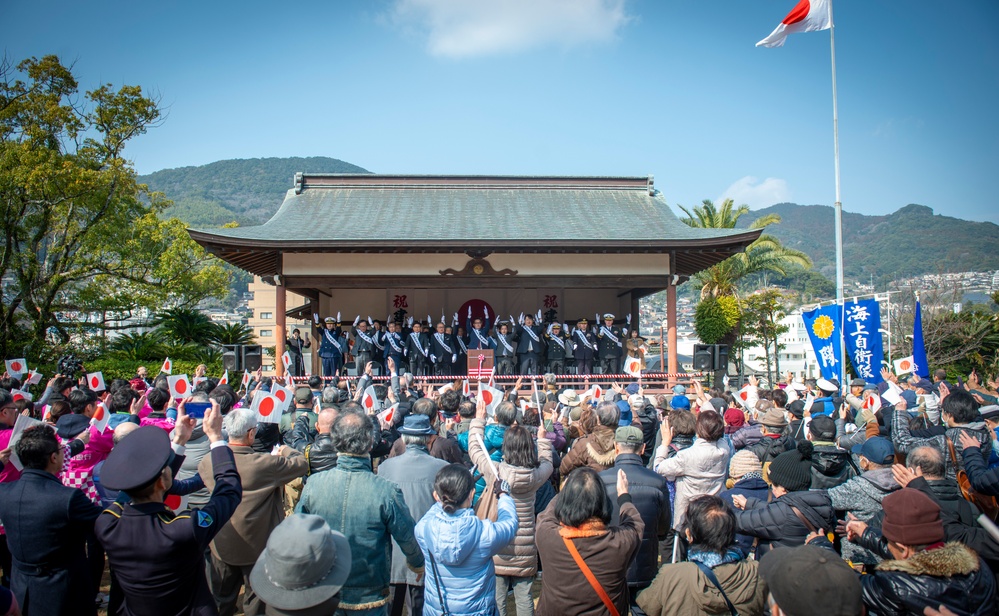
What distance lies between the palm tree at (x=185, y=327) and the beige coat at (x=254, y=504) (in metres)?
13.9

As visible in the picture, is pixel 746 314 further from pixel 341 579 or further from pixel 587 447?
pixel 341 579

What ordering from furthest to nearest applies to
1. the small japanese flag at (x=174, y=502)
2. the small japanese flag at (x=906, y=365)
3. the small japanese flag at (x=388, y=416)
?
the small japanese flag at (x=906, y=365), the small japanese flag at (x=388, y=416), the small japanese flag at (x=174, y=502)

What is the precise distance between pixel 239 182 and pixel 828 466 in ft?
477

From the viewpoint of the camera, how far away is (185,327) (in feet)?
53.1

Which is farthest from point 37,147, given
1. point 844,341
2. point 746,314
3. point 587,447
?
point 746,314

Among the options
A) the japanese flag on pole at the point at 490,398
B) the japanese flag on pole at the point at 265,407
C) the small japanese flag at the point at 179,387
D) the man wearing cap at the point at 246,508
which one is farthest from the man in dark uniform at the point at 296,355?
Answer: the man wearing cap at the point at 246,508

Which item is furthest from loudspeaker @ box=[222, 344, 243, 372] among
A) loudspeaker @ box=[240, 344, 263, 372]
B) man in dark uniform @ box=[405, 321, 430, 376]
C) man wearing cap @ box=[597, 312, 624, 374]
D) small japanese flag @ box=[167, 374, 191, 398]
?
man wearing cap @ box=[597, 312, 624, 374]

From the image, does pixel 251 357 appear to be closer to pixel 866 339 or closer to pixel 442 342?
pixel 442 342

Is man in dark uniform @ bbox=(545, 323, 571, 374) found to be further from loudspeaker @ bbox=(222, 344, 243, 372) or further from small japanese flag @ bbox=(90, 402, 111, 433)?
small japanese flag @ bbox=(90, 402, 111, 433)

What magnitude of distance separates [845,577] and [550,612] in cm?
131

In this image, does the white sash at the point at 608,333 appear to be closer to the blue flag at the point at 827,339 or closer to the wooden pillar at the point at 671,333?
the wooden pillar at the point at 671,333

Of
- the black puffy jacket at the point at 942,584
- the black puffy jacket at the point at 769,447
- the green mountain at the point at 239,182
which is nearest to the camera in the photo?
the black puffy jacket at the point at 942,584

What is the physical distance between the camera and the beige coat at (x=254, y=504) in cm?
341

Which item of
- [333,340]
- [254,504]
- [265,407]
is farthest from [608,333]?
[254,504]
